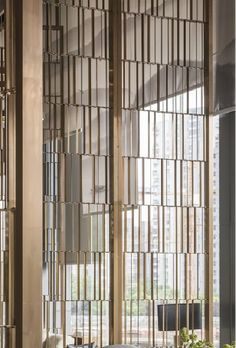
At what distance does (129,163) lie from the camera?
6379 mm

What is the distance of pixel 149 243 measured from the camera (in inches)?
252

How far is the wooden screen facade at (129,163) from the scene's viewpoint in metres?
6.28

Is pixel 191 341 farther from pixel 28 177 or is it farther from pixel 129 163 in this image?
pixel 28 177

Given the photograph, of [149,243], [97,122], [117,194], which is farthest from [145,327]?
[97,122]

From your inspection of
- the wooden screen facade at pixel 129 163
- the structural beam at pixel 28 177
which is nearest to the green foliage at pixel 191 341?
the wooden screen facade at pixel 129 163

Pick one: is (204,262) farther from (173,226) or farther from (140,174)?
(140,174)

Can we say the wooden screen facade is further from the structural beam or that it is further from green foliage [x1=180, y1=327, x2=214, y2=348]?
the structural beam

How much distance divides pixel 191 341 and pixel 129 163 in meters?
1.43

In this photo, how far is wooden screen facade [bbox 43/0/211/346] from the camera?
6.28 metres

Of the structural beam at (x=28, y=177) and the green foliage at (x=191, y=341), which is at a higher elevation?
the structural beam at (x=28, y=177)

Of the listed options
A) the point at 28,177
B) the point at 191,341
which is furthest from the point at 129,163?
the point at 28,177

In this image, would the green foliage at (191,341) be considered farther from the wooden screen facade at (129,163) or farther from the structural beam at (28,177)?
the structural beam at (28,177)

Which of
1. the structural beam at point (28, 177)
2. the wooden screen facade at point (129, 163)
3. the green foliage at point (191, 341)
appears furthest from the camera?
the wooden screen facade at point (129, 163)

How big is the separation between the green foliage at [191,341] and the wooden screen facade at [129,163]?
0.12 m
